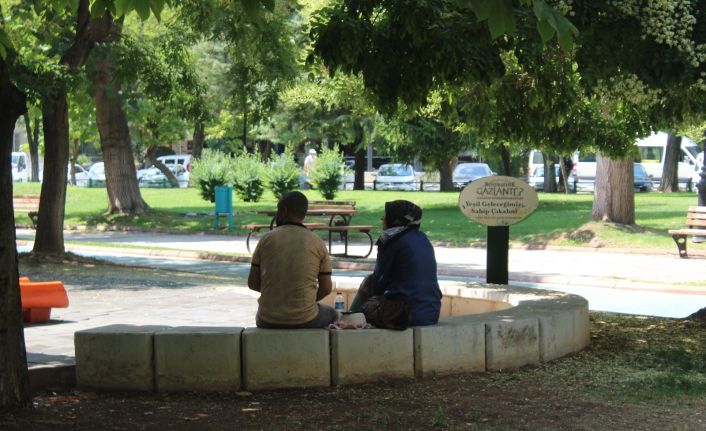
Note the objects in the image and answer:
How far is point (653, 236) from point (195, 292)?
12384mm

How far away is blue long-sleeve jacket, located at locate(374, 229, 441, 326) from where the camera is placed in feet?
24.4

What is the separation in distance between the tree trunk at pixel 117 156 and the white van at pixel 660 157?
107 feet

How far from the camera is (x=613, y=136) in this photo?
11.7 m

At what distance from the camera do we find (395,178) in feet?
176

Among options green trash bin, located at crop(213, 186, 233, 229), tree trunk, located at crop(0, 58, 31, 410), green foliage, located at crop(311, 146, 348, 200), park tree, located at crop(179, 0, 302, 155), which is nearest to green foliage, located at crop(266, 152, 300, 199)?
green foliage, located at crop(311, 146, 348, 200)

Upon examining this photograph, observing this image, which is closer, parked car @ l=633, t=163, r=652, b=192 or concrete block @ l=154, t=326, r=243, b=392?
concrete block @ l=154, t=326, r=243, b=392

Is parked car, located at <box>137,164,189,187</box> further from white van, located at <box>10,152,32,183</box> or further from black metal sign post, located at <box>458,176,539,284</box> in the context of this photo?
black metal sign post, located at <box>458,176,539,284</box>

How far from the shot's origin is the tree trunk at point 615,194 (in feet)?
78.0

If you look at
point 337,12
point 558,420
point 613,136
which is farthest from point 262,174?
point 558,420

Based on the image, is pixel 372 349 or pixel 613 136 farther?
pixel 613 136

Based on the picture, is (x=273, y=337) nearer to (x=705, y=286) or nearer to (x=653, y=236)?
(x=705, y=286)

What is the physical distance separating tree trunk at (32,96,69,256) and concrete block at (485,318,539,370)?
1124 centimetres

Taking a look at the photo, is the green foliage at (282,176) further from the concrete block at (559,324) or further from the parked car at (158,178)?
the concrete block at (559,324)

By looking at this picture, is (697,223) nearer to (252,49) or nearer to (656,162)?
(252,49)
